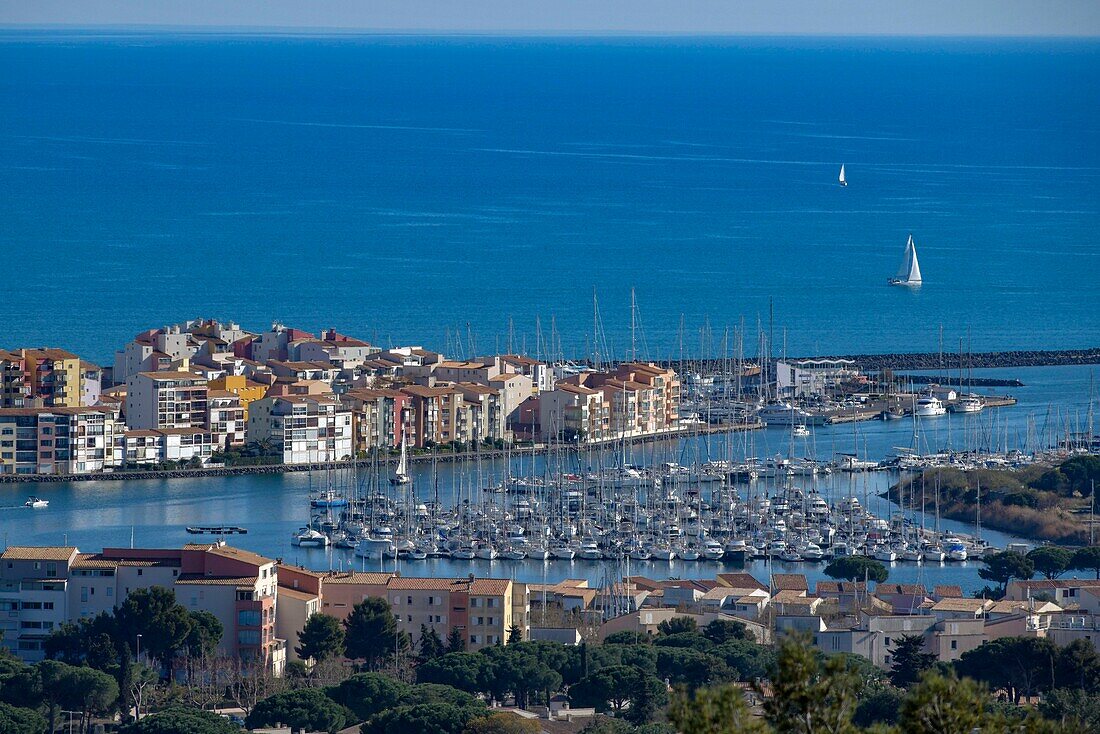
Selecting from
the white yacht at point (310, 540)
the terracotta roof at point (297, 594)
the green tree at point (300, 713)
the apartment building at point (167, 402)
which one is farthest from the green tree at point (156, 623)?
the apartment building at point (167, 402)

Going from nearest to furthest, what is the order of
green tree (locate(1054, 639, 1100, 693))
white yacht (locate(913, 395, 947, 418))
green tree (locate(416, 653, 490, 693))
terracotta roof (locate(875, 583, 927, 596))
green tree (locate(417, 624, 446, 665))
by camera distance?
green tree (locate(1054, 639, 1100, 693)) → green tree (locate(416, 653, 490, 693)) → green tree (locate(417, 624, 446, 665)) → terracotta roof (locate(875, 583, 927, 596)) → white yacht (locate(913, 395, 947, 418))

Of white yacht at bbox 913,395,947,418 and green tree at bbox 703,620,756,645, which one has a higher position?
white yacht at bbox 913,395,947,418

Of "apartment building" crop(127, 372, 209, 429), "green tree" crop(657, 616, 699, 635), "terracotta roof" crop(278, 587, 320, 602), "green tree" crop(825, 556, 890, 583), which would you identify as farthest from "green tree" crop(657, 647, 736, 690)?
"apartment building" crop(127, 372, 209, 429)

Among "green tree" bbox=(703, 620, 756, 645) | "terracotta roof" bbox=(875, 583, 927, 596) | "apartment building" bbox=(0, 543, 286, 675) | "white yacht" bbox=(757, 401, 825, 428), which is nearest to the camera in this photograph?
"green tree" bbox=(703, 620, 756, 645)

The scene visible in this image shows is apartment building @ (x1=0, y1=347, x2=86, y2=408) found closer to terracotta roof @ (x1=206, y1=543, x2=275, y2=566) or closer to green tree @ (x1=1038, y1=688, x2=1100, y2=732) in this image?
terracotta roof @ (x1=206, y1=543, x2=275, y2=566)

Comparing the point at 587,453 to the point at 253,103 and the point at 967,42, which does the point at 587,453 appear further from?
the point at 967,42
